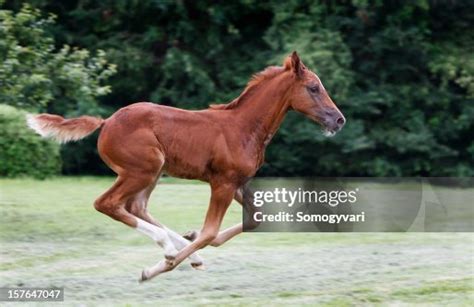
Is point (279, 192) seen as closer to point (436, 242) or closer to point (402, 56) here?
point (436, 242)

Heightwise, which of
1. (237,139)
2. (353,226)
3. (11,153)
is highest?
(237,139)

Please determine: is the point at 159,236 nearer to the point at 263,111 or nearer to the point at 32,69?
the point at 263,111

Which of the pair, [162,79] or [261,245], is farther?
[162,79]

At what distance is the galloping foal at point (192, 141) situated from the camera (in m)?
7.46

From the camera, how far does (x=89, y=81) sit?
1350 centimetres

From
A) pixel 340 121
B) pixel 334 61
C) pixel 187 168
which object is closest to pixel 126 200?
pixel 187 168

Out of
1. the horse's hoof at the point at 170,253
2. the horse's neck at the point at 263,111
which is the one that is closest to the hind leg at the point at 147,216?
the horse's hoof at the point at 170,253

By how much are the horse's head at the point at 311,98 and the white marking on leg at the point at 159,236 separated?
145cm

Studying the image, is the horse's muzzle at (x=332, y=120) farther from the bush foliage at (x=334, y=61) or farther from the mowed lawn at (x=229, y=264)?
the bush foliage at (x=334, y=61)

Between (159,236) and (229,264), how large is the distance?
8.11 feet

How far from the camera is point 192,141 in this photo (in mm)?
7582

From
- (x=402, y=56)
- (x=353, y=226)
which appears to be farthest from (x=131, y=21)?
(x=353, y=226)

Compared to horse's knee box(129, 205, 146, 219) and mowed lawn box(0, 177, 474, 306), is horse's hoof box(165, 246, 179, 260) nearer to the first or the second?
horse's knee box(129, 205, 146, 219)

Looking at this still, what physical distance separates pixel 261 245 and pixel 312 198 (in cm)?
316
